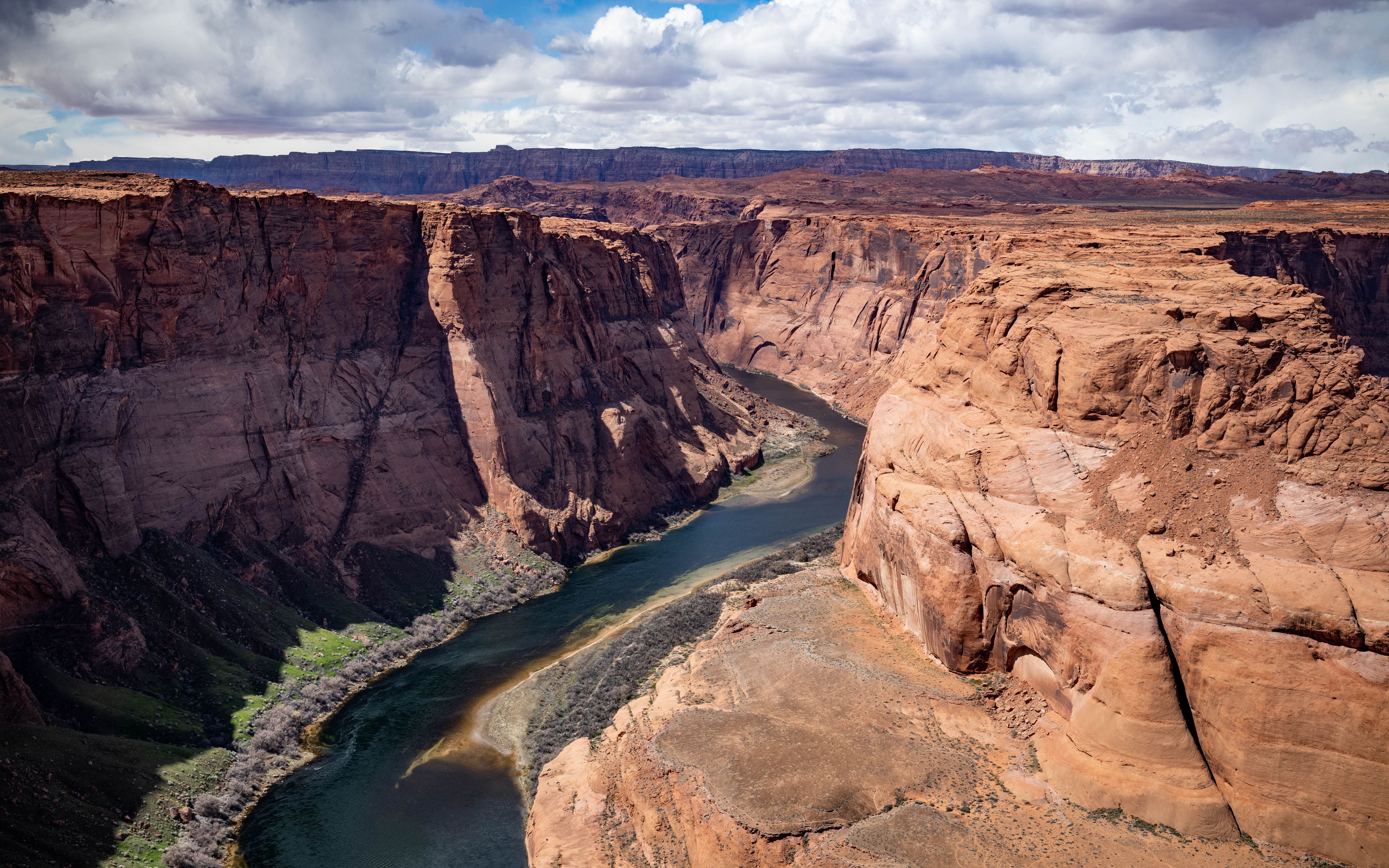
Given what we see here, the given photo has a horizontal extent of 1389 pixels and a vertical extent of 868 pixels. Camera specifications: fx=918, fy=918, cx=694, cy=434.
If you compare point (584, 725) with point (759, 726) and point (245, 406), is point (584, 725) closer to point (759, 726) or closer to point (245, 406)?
point (759, 726)

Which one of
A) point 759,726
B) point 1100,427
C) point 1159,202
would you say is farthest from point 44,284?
point 1159,202

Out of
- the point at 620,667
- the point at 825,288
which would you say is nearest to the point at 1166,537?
the point at 620,667

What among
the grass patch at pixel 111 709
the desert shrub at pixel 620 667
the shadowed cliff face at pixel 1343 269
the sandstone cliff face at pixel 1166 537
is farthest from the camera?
the shadowed cliff face at pixel 1343 269

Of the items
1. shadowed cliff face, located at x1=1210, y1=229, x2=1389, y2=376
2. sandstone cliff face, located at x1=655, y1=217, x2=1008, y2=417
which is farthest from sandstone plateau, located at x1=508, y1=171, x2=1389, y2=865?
sandstone cliff face, located at x1=655, y1=217, x2=1008, y2=417

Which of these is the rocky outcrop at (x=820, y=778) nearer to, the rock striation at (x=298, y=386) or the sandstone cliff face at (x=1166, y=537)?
the sandstone cliff face at (x=1166, y=537)

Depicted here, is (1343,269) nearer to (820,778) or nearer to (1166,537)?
(1166,537)

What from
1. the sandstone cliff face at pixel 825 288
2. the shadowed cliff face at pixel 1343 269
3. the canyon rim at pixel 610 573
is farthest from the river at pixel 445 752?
the shadowed cliff face at pixel 1343 269
